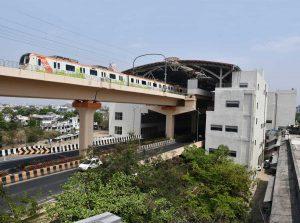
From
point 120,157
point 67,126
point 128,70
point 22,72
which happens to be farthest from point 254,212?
point 67,126

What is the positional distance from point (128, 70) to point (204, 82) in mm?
18788

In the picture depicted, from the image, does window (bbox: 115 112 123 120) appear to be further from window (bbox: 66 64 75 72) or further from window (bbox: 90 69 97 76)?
window (bbox: 66 64 75 72)

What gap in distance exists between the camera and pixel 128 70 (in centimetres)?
6462

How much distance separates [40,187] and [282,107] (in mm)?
70264

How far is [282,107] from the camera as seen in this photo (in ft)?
254

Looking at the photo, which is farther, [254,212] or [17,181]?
[254,212]

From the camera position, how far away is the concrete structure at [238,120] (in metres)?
44.0

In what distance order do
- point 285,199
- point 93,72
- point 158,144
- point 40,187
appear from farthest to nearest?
1. point 158,144
2. point 93,72
3. point 40,187
4. point 285,199

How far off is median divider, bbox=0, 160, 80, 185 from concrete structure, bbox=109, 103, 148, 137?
29.3 m

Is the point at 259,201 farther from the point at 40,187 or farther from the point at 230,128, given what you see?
the point at 40,187

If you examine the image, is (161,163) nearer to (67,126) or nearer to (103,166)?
(103,166)

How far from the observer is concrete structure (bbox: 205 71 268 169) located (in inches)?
1734

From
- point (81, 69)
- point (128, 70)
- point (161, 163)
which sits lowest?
A: point (161, 163)

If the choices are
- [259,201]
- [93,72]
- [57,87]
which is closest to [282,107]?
[259,201]
